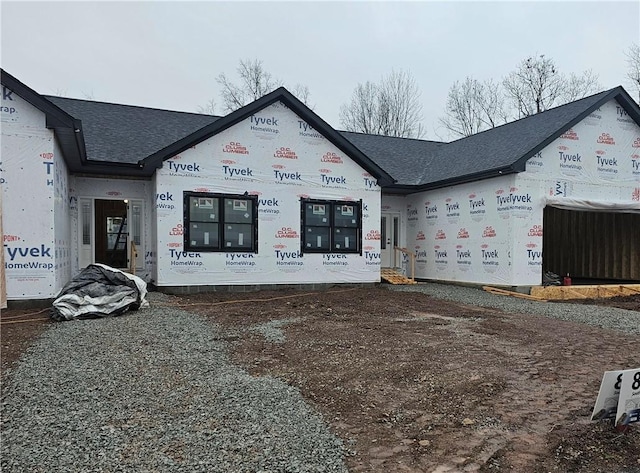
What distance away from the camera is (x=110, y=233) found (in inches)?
518

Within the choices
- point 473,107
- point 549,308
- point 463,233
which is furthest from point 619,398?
point 473,107

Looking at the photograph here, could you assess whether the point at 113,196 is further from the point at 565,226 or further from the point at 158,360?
the point at 565,226

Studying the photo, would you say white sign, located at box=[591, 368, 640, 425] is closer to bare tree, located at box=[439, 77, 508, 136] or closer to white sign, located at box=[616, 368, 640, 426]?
white sign, located at box=[616, 368, 640, 426]

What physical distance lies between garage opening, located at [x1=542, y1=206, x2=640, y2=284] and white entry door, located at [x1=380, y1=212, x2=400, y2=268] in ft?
17.9

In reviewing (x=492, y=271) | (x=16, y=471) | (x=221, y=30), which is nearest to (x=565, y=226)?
(x=492, y=271)

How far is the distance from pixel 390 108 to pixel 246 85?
10496 millimetres

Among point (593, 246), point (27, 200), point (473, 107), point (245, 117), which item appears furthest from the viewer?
point (473, 107)

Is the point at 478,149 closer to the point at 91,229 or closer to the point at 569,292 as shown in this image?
the point at 569,292

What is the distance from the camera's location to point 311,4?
21031 mm

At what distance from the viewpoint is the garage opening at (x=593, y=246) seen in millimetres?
14383

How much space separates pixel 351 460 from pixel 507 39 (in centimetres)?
3416

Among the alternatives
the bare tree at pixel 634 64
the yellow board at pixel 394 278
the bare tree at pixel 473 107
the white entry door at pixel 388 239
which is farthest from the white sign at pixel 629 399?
the bare tree at pixel 473 107

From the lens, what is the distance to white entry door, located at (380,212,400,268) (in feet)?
49.1

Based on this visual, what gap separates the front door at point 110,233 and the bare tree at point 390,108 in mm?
22059
